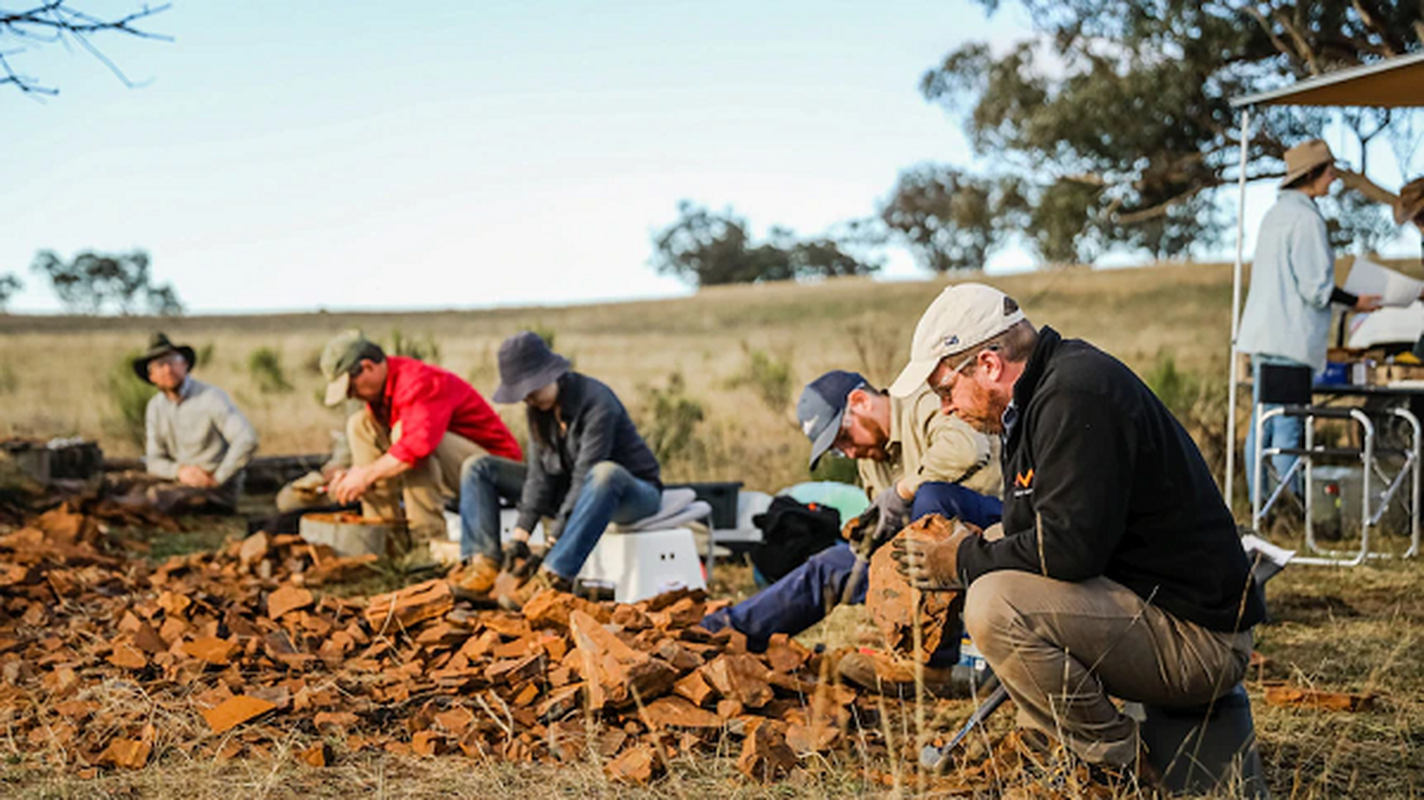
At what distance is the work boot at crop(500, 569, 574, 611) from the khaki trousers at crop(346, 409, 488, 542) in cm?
150

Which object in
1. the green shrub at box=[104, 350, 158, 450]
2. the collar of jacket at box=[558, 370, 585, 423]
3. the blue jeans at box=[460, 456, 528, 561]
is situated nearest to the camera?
the collar of jacket at box=[558, 370, 585, 423]

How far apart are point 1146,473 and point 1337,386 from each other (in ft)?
16.3

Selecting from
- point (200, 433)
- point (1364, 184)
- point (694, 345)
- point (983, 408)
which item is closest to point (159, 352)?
point (200, 433)

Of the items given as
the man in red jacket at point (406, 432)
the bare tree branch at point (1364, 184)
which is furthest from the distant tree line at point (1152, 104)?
the man in red jacket at point (406, 432)

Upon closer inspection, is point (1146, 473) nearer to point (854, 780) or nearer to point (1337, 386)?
point (854, 780)

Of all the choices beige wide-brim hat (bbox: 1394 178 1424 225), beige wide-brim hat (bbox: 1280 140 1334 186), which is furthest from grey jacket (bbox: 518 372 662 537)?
beige wide-brim hat (bbox: 1394 178 1424 225)

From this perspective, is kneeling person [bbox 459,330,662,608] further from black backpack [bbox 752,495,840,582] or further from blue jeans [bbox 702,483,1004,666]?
blue jeans [bbox 702,483,1004,666]

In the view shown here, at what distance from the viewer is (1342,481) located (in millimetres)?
6996

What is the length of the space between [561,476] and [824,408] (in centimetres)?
169

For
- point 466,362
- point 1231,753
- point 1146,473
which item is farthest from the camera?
point 466,362

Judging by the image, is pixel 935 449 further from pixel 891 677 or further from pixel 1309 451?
pixel 1309 451

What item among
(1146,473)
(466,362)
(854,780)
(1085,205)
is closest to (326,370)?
(854,780)

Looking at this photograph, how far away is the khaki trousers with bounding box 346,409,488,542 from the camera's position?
6.55m

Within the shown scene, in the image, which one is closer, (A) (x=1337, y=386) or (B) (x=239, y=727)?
(B) (x=239, y=727)
